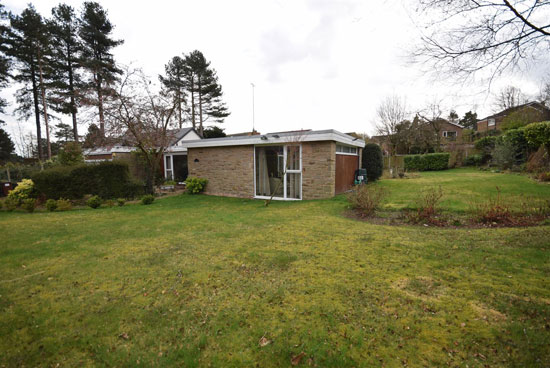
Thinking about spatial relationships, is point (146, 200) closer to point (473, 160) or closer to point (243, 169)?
point (243, 169)

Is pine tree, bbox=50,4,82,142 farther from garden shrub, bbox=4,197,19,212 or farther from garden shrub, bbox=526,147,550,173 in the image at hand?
→ garden shrub, bbox=526,147,550,173

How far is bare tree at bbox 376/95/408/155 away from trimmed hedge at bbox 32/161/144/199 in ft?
76.8

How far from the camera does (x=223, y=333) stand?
236 cm

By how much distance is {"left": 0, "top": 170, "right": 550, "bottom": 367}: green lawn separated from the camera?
82.8 inches

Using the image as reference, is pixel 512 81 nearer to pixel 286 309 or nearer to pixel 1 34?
pixel 286 309

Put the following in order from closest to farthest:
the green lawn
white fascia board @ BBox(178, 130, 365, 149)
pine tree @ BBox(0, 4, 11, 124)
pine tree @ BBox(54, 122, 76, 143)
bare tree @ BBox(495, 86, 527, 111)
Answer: the green lawn → white fascia board @ BBox(178, 130, 365, 149) → pine tree @ BBox(0, 4, 11, 124) → bare tree @ BBox(495, 86, 527, 111) → pine tree @ BBox(54, 122, 76, 143)

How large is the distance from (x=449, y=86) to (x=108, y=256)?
740 cm

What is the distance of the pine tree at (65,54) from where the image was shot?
20984mm

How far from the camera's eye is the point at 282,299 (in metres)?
2.89

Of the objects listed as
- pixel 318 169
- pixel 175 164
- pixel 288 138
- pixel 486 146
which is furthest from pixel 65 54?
pixel 486 146

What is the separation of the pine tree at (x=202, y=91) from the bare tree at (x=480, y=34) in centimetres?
2636

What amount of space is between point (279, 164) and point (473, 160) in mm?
20581

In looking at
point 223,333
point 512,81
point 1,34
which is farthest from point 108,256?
point 1,34

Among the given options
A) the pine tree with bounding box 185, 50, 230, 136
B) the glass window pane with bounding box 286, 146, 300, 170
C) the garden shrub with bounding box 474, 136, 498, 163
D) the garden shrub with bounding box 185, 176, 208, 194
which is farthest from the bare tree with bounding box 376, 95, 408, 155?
the garden shrub with bounding box 185, 176, 208, 194
